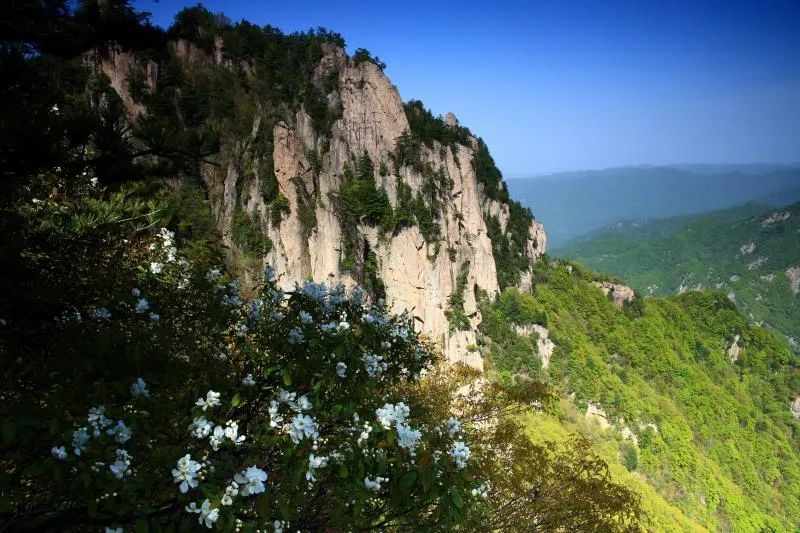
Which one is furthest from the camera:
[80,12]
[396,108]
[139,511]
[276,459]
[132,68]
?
[396,108]

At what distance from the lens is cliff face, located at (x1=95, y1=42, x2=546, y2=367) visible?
36.1 m

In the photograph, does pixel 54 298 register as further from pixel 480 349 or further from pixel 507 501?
pixel 480 349

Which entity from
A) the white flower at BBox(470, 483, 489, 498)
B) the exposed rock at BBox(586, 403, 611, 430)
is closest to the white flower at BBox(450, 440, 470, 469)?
→ the white flower at BBox(470, 483, 489, 498)

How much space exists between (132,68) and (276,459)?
1521 inches

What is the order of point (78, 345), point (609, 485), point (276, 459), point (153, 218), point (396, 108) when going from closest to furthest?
1. point (78, 345)
2. point (276, 459)
3. point (153, 218)
4. point (609, 485)
5. point (396, 108)

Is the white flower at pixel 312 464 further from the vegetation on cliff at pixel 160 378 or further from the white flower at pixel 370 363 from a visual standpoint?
the white flower at pixel 370 363

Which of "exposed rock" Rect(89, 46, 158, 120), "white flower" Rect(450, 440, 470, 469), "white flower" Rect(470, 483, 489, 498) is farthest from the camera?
"exposed rock" Rect(89, 46, 158, 120)

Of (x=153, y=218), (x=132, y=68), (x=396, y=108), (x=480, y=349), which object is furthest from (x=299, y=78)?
(x=153, y=218)

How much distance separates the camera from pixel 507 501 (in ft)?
28.3

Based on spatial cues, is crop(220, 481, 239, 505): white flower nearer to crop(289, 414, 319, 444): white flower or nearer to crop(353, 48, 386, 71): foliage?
crop(289, 414, 319, 444): white flower

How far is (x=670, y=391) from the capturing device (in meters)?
68.8

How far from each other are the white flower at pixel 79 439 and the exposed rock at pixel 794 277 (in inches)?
9409

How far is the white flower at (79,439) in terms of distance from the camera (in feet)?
8.92

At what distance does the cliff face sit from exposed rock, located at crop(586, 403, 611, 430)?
1888cm
